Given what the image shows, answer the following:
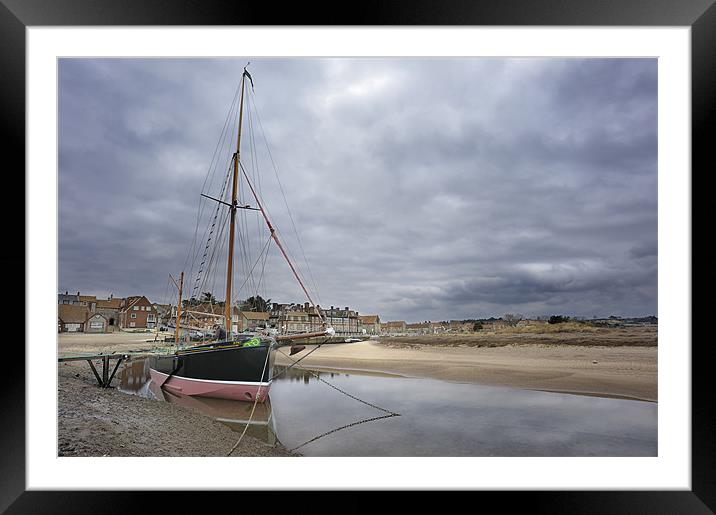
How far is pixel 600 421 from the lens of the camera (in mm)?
5625

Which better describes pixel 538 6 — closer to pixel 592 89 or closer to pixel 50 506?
pixel 50 506

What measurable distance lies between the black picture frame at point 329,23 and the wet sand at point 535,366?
17.9 feet

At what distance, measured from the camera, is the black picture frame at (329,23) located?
2.28m

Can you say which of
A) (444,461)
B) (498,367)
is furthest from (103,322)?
(498,367)

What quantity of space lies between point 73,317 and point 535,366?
946cm

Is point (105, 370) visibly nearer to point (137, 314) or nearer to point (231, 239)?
point (137, 314)

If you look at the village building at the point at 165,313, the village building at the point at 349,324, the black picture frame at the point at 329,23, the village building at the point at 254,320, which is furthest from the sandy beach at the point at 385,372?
the black picture frame at the point at 329,23

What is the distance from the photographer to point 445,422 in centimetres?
561

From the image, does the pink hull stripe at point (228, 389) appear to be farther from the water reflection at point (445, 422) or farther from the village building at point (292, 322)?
the village building at point (292, 322)

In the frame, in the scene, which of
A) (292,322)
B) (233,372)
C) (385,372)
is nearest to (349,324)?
(385,372)

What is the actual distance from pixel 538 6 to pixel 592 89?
16.2ft

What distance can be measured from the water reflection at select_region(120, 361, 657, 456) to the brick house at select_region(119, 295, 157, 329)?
1.31 m

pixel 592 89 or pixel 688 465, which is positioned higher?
pixel 592 89

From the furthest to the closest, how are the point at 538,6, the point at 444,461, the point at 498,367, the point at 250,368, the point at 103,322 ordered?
the point at 498,367 → the point at 103,322 → the point at 250,368 → the point at 444,461 → the point at 538,6
